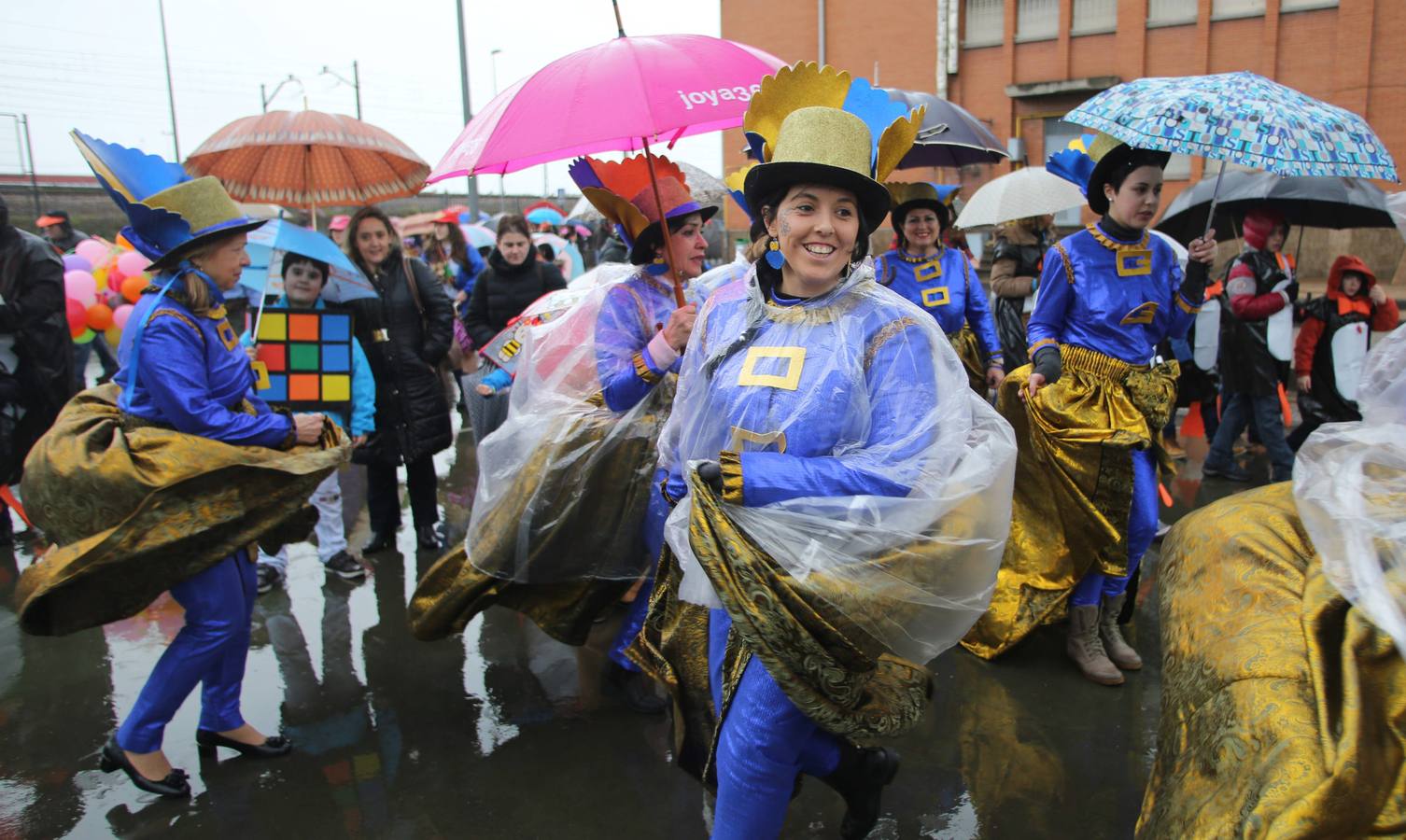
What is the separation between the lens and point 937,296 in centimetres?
496

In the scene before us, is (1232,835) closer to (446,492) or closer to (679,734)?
(679,734)

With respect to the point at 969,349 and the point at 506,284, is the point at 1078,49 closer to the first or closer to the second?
the point at 969,349

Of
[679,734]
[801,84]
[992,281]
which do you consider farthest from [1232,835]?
[992,281]

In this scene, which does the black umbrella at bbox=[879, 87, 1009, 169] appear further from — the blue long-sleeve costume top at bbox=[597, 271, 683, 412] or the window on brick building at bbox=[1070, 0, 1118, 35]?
the window on brick building at bbox=[1070, 0, 1118, 35]

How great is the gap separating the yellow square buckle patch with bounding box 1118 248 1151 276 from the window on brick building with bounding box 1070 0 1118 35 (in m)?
16.5

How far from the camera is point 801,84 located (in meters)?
2.39

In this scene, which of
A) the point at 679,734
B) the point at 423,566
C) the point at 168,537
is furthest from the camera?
the point at 423,566

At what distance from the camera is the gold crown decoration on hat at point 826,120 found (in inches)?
86.2

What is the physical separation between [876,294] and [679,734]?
129 cm

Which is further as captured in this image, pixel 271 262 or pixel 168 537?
pixel 271 262

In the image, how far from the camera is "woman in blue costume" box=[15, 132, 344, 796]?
2916mm

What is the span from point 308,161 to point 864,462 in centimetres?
385

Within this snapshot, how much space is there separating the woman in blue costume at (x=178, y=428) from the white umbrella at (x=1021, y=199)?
4.42m

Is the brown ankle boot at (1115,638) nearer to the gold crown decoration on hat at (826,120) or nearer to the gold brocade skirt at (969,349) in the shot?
the gold brocade skirt at (969,349)
